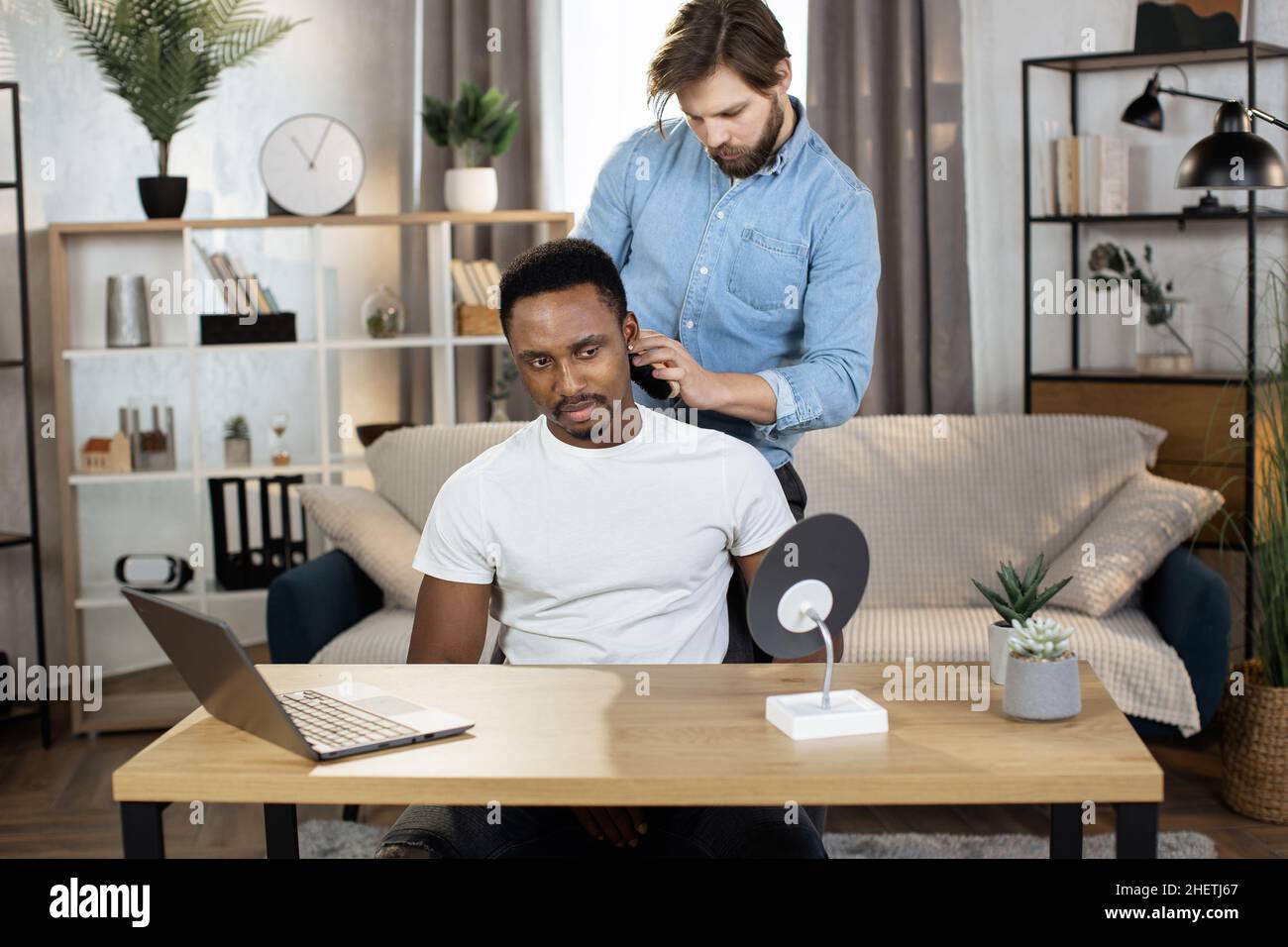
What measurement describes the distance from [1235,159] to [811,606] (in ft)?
6.92

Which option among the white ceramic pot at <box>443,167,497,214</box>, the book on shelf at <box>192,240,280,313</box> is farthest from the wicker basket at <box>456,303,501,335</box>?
the book on shelf at <box>192,240,280,313</box>

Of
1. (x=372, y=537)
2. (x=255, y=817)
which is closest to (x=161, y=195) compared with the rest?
(x=372, y=537)

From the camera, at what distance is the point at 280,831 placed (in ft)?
5.50

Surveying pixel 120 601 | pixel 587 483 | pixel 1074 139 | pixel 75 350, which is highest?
pixel 1074 139

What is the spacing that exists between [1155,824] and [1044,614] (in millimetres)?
1845

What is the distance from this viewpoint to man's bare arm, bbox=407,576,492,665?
1.81m

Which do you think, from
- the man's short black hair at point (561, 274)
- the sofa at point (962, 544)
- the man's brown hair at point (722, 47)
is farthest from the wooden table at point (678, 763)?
the sofa at point (962, 544)

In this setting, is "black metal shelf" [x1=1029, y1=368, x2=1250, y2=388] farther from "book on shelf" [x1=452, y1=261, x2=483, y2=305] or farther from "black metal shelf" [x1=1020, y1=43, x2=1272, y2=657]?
"book on shelf" [x1=452, y1=261, x2=483, y2=305]

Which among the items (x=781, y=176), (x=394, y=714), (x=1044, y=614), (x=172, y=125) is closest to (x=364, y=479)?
(x=172, y=125)

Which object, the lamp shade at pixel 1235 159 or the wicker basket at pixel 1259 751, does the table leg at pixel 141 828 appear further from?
the lamp shade at pixel 1235 159

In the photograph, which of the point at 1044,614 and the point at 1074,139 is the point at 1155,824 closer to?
the point at 1044,614

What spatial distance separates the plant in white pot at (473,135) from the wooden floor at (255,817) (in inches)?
73.4

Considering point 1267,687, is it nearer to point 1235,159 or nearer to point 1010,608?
point 1235,159

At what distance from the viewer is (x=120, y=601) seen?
4008 millimetres
